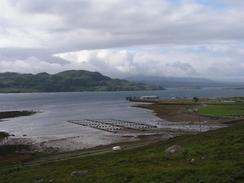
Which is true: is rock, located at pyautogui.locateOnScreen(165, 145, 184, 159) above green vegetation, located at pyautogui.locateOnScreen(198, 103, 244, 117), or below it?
above

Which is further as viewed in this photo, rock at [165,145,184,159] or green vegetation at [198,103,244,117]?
green vegetation at [198,103,244,117]

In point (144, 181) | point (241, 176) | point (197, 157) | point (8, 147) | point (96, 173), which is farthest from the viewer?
point (8, 147)

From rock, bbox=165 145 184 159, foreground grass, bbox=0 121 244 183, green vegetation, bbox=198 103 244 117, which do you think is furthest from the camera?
green vegetation, bbox=198 103 244 117

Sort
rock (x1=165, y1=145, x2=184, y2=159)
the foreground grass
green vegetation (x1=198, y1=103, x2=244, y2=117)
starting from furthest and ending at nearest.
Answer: green vegetation (x1=198, y1=103, x2=244, y2=117)
rock (x1=165, y1=145, x2=184, y2=159)
the foreground grass

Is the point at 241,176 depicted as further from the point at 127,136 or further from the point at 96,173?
the point at 127,136

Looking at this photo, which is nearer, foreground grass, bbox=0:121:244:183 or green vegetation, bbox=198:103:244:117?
foreground grass, bbox=0:121:244:183

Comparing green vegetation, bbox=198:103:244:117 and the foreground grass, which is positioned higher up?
the foreground grass

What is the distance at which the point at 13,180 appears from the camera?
32.8 metres

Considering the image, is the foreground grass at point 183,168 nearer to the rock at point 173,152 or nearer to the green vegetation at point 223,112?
the rock at point 173,152

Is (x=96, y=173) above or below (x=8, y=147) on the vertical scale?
above

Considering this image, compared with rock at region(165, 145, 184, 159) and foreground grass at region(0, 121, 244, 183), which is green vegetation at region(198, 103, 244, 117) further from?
rock at region(165, 145, 184, 159)

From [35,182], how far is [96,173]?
502 cm

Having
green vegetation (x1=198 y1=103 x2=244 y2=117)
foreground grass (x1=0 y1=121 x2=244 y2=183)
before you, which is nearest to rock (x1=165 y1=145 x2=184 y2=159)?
foreground grass (x1=0 y1=121 x2=244 y2=183)

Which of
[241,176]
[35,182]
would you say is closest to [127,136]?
[35,182]
